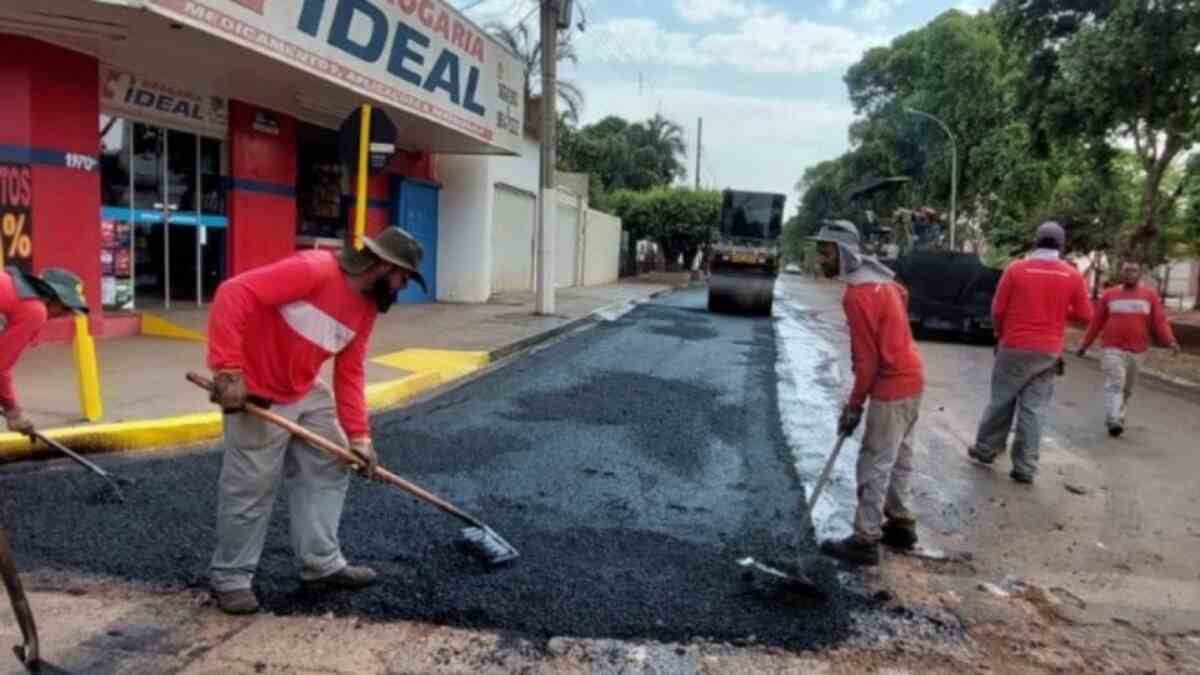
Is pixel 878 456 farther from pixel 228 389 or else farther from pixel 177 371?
pixel 177 371

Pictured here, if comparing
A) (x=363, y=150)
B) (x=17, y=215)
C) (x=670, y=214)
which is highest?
(x=670, y=214)

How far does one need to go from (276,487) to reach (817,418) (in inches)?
230

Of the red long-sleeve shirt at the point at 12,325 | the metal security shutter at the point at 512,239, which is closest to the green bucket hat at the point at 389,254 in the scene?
the red long-sleeve shirt at the point at 12,325

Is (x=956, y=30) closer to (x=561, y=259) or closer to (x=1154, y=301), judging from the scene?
(x=561, y=259)

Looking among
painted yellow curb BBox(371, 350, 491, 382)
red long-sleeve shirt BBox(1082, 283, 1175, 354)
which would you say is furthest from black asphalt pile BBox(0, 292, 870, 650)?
red long-sleeve shirt BBox(1082, 283, 1175, 354)

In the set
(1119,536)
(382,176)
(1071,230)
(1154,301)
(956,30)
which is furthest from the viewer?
(956,30)

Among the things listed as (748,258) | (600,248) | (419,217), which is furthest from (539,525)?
(600,248)

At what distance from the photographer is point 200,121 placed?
12.3m

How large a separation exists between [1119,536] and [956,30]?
123 ft

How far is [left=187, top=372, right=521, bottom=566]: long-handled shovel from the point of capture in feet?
12.2

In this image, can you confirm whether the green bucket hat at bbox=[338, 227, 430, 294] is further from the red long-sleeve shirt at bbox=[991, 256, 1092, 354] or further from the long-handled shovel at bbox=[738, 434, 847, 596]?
the red long-sleeve shirt at bbox=[991, 256, 1092, 354]

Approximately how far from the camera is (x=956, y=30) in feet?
126

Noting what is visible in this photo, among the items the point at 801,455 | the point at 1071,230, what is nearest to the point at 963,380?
the point at 801,455

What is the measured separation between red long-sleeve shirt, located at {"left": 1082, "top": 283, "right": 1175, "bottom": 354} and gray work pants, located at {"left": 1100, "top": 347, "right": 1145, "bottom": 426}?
0.27 ft
